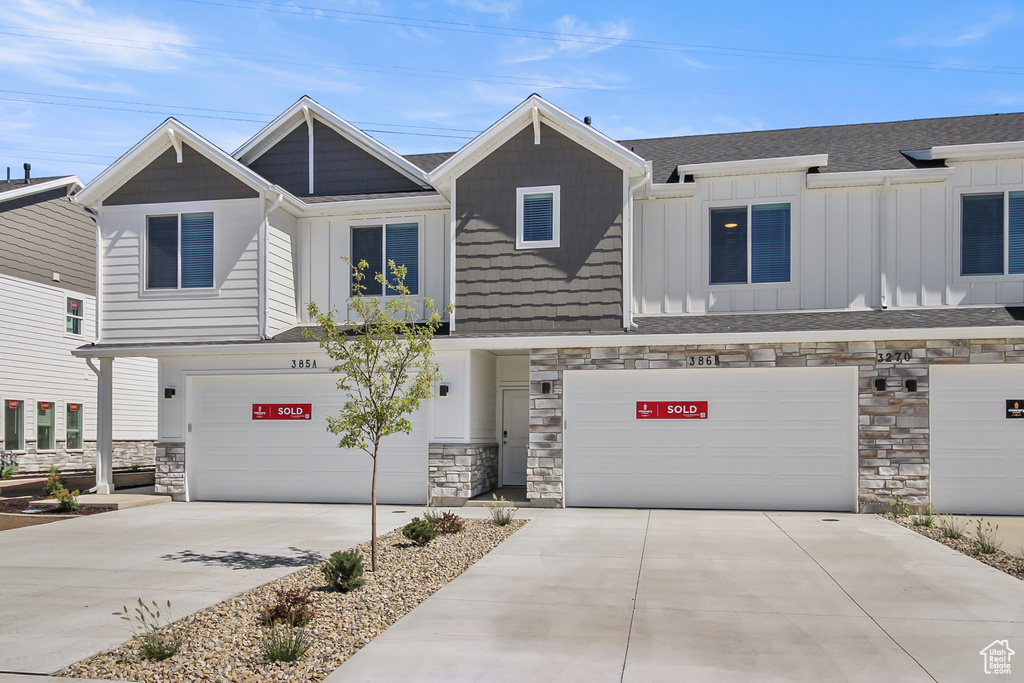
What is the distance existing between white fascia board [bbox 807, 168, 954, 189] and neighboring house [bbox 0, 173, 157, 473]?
16.6 metres

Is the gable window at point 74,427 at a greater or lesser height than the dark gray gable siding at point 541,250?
lesser

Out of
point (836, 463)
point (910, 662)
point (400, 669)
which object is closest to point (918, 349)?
point (836, 463)

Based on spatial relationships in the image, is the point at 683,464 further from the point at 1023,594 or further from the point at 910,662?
the point at 910,662

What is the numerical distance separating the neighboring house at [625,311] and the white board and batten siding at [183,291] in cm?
4

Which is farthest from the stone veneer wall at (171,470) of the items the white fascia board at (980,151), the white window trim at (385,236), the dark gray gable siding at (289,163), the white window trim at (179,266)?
the white fascia board at (980,151)

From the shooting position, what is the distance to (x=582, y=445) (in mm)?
14367

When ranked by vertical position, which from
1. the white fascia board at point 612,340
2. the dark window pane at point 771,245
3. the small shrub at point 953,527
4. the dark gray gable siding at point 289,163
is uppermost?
the dark gray gable siding at point 289,163

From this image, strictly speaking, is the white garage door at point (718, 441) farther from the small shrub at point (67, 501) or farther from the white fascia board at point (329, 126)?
the small shrub at point (67, 501)

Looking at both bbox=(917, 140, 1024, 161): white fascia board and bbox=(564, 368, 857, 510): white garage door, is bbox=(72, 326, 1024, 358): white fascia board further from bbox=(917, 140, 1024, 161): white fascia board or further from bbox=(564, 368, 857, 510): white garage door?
bbox=(917, 140, 1024, 161): white fascia board

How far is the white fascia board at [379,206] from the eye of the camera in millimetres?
15719

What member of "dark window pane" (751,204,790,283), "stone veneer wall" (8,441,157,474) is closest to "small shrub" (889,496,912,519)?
"dark window pane" (751,204,790,283)

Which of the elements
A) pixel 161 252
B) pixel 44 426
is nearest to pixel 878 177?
pixel 161 252

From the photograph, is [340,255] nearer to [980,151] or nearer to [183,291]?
[183,291]

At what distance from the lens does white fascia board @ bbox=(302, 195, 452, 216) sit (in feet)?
51.6
